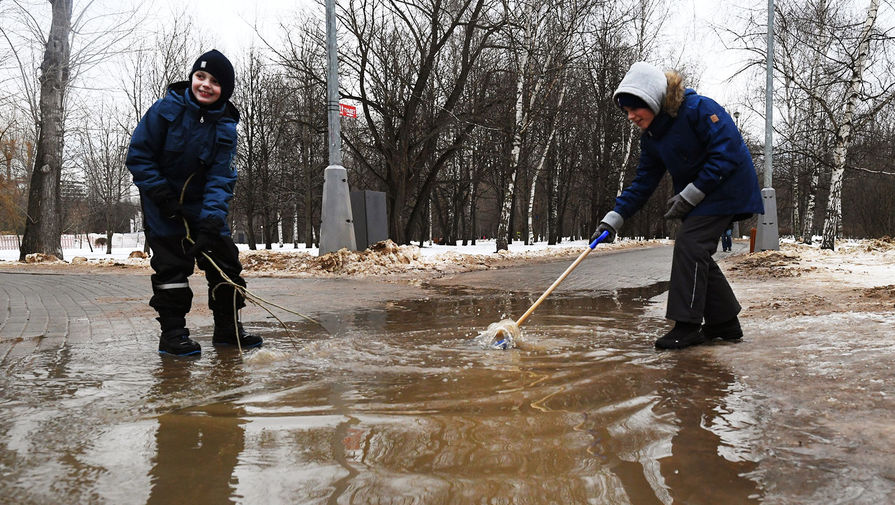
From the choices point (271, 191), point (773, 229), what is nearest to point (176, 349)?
point (773, 229)

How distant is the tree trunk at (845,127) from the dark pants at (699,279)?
17166 millimetres

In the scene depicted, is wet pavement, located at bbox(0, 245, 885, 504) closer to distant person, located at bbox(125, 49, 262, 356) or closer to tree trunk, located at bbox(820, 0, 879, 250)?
distant person, located at bbox(125, 49, 262, 356)

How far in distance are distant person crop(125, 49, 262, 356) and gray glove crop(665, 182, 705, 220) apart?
2806mm

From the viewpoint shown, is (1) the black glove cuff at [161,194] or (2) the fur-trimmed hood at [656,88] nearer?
(1) the black glove cuff at [161,194]

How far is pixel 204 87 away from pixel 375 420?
2.46 metres

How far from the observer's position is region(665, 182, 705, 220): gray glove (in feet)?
11.9

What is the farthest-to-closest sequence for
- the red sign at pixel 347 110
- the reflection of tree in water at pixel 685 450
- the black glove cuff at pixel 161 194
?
1. the red sign at pixel 347 110
2. the black glove cuff at pixel 161 194
3. the reflection of tree in water at pixel 685 450

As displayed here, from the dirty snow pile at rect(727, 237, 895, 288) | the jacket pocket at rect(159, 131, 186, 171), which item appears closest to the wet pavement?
the jacket pocket at rect(159, 131, 186, 171)

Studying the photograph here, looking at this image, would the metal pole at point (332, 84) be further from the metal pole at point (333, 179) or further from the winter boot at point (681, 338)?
the winter boot at point (681, 338)

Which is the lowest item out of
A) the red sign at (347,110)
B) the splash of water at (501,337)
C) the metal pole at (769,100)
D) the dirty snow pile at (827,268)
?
the splash of water at (501,337)

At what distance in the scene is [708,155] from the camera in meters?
3.63

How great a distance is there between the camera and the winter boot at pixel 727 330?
3.75 m

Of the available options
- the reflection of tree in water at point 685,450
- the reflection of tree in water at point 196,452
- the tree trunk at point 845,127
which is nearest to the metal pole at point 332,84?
the reflection of tree in water at point 196,452

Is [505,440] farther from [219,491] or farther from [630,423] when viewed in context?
[219,491]
